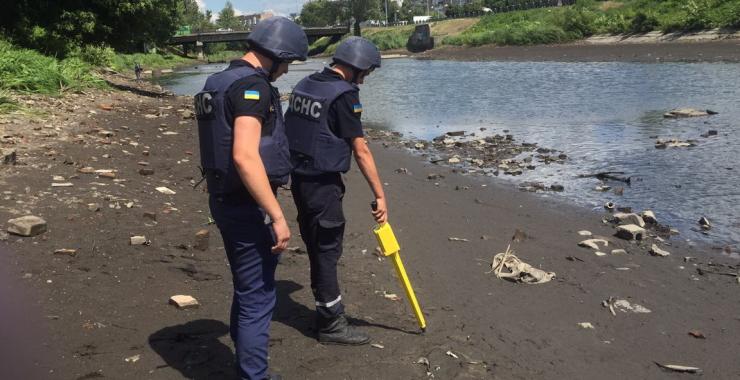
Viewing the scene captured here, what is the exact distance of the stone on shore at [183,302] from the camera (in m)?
4.59

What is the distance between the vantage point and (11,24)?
1903cm

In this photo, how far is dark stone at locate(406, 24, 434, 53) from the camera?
7706cm

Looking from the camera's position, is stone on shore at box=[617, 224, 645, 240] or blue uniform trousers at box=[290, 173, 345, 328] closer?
blue uniform trousers at box=[290, 173, 345, 328]

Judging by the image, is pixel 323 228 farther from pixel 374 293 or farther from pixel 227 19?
pixel 227 19

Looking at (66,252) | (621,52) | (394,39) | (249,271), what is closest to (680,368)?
(249,271)

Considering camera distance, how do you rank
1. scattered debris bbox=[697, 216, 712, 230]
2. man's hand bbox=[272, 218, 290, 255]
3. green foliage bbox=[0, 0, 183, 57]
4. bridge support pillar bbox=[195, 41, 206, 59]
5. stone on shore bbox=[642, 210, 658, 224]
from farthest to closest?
1. bridge support pillar bbox=[195, 41, 206, 59]
2. green foliage bbox=[0, 0, 183, 57]
3. stone on shore bbox=[642, 210, 658, 224]
4. scattered debris bbox=[697, 216, 712, 230]
5. man's hand bbox=[272, 218, 290, 255]

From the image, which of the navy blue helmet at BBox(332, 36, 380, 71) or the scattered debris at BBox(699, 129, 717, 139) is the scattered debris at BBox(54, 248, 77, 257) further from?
the scattered debris at BBox(699, 129, 717, 139)

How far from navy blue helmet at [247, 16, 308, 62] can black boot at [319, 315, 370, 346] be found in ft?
6.01

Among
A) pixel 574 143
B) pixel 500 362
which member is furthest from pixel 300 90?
pixel 574 143

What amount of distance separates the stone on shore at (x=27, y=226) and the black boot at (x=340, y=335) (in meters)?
2.73

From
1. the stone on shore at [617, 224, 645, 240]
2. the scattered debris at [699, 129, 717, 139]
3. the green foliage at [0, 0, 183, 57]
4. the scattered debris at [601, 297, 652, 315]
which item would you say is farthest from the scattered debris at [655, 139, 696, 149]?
the green foliage at [0, 0, 183, 57]

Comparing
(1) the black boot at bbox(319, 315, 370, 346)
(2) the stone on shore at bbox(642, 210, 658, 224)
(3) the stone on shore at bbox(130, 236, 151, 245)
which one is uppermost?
(3) the stone on shore at bbox(130, 236, 151, 245)

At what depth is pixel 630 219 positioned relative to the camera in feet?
25.6

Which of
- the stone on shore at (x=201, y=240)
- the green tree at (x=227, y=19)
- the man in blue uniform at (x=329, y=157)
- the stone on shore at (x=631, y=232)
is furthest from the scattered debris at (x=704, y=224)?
the green tree at (x=227, y=19)
